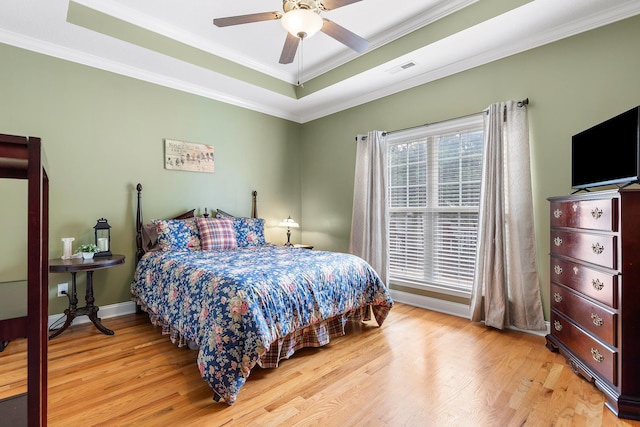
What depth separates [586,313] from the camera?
2016mm

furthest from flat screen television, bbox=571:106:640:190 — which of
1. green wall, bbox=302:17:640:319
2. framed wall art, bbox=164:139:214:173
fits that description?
framed wall art, bbox=164:139:214:173

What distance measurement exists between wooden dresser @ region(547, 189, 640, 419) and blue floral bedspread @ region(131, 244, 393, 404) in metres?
1.37

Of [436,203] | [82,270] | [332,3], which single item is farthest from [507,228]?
[82,270]

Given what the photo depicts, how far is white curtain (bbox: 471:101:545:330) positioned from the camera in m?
2.81

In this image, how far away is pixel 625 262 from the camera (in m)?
1.74

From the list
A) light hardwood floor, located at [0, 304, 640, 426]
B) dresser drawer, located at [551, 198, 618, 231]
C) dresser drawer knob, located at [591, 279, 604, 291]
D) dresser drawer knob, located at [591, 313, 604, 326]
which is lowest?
light hardwood floor, located at [0, 304, 640, 426]

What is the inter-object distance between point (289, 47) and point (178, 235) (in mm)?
2241

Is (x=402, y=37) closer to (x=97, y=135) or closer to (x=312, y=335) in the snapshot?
(x=312, y=335)

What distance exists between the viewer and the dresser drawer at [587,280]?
1.81m

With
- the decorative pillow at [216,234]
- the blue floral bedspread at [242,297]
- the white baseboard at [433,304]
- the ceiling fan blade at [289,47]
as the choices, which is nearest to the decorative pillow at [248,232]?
the decorative pillow at [216,234]

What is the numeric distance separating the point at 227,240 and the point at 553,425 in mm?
3161

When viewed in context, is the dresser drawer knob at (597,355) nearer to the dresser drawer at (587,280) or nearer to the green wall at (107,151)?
the dresser drawer at (587,280)

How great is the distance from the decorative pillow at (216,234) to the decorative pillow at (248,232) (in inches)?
4.4

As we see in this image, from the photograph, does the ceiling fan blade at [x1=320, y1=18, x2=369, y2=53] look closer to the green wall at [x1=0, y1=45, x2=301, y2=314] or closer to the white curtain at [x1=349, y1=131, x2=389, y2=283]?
the white curtain at [x1=349, y1=131, x2=389, y2=283]
